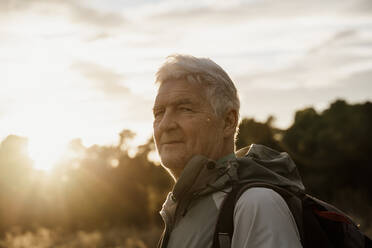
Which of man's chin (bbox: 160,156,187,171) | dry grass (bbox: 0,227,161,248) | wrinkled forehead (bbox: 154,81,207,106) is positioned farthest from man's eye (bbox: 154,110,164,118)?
dry grass (bbox: 0,227,161,248)

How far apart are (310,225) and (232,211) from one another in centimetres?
31

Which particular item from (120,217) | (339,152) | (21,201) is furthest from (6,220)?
(339,152)

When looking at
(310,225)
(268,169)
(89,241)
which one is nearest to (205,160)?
(268,169)

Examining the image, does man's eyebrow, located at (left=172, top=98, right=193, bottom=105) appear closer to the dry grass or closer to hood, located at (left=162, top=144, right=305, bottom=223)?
hood, located at (left=162, top=144, right=305, bottom=223)

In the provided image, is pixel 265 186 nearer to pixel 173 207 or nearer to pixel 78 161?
pixel 173 207

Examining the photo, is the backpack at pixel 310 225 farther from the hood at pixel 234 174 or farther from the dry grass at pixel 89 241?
the dry grass at pixel 89 241

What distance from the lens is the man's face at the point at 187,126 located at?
2480mm

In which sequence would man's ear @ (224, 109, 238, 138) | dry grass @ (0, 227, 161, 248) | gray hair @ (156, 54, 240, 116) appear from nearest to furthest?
gray hair @ (156, 54, 240, 116)
man's ear @ (224, 109, 238, 138)
dry grass @ (0, 227, 161, 248)

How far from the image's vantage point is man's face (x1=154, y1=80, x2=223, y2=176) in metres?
2.48

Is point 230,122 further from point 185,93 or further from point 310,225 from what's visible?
point 310,225

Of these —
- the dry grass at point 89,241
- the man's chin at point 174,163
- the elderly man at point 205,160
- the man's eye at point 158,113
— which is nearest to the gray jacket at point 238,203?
the elderly man at point 205,160

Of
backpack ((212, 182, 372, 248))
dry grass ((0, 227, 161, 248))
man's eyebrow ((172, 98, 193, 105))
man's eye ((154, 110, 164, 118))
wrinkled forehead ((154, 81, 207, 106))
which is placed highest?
wrinkled forehead ((154, 81, 207, 106))

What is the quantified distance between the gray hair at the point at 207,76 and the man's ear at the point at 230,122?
42 mm

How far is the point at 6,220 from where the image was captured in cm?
2641
